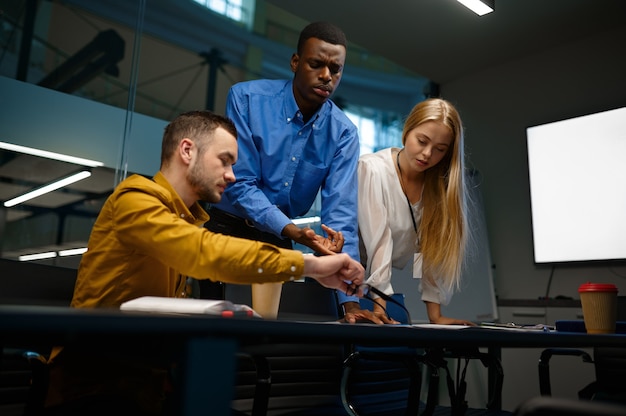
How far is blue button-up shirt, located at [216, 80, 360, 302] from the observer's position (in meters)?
1.88

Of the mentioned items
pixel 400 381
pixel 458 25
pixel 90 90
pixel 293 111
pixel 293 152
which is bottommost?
pixel 400 381

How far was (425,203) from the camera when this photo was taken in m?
2.01

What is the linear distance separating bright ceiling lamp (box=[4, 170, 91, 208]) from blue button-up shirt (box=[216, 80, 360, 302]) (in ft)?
4.84

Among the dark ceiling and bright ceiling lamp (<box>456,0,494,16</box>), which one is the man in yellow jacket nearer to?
bright ceiling lamp (<box>456,0,494,16</box>)

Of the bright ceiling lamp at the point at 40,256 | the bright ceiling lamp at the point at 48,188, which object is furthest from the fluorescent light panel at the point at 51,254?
the bright ceiling lamp at the point at 48,188

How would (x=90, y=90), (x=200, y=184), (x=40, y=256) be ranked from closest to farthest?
(x=200, y=184) < (x=40, y=256) < (x=90, y=90)

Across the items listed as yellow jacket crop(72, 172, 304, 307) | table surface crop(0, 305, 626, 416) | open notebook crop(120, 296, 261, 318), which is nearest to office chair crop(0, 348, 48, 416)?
yellow jacket crop(72, 172, 304, 307)

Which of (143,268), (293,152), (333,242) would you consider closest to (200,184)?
(143,268)

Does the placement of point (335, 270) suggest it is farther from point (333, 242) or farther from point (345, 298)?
point (345, 298)

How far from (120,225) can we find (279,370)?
98cm

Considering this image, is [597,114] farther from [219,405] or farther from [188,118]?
[219,405]

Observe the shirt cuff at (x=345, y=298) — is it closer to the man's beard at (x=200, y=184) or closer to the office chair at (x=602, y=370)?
the man's beard at (x=200, y=184)

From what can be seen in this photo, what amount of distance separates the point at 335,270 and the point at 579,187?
3466 millimetres

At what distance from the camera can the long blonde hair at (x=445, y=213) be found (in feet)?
6.32
